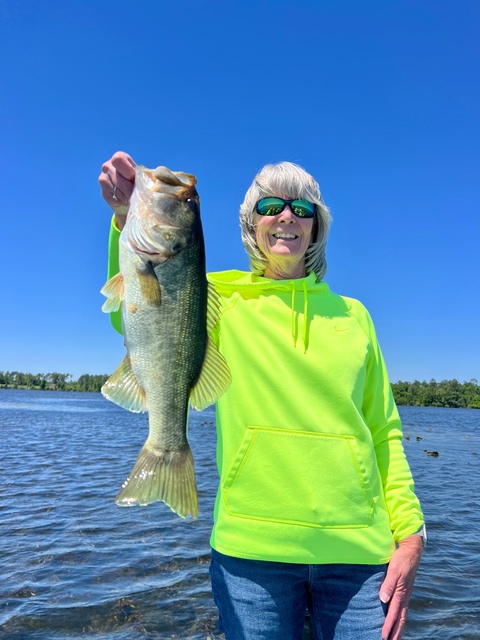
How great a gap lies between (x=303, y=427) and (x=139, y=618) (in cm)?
522

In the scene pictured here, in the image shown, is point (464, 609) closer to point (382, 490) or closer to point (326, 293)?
point (382, 490)

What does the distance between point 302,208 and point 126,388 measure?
156cm

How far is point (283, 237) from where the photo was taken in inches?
126

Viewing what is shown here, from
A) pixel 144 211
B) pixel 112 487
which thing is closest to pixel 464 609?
pixel 144 211

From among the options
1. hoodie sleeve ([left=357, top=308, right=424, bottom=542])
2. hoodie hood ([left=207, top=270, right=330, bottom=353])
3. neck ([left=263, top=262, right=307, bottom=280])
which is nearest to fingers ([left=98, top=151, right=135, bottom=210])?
hoodie hood ([left=207, top=270, right=330, bottom=353])

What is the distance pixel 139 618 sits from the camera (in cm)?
642

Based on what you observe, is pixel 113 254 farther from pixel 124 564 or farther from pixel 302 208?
pixel 124 564

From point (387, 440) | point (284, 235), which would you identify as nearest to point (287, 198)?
point (284, 235)

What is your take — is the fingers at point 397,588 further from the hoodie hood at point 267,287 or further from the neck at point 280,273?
the neck at point 280,273

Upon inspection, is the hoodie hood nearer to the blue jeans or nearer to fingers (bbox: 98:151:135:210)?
fingers (bbox: 98:151:135:210)

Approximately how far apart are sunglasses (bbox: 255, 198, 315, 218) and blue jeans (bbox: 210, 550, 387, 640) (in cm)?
204

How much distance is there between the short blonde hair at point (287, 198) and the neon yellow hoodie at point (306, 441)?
407 millimetres

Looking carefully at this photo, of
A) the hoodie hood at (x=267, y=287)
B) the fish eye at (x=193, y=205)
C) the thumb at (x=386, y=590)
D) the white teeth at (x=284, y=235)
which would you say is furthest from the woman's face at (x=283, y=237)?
the thumb at (x=386, y=590)

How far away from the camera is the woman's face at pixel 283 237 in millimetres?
3188
